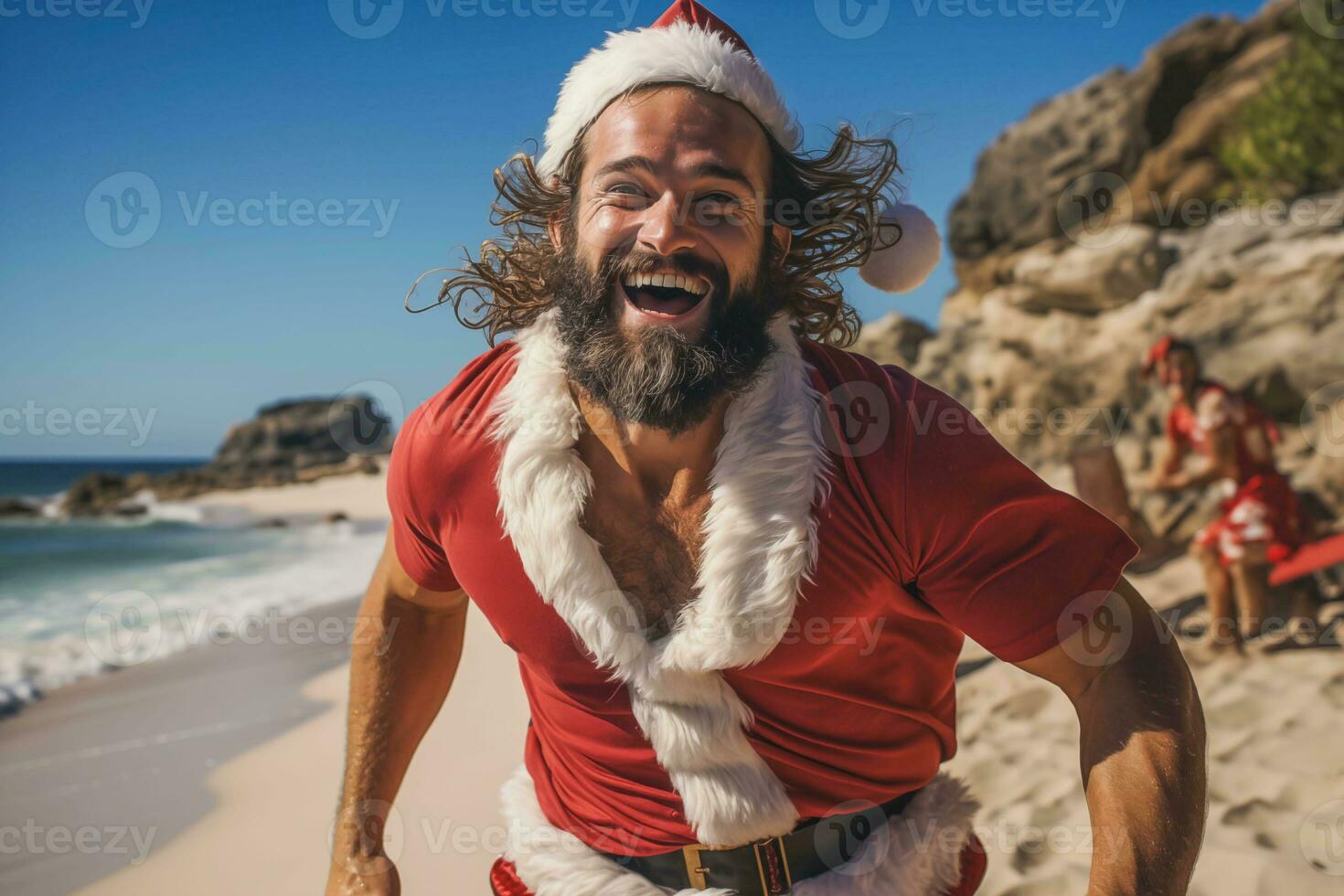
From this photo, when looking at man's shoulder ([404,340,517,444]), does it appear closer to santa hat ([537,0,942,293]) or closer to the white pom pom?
santa hat ([537,0,942,293])

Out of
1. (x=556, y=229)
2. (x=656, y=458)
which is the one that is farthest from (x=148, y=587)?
(x=656, y=458)

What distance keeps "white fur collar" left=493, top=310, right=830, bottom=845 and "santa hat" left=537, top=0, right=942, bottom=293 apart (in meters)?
0.50

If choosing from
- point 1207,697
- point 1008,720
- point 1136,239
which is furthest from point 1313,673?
point 1136,239

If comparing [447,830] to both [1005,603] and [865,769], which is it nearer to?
[865,769]

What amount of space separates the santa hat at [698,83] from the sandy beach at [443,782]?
6.73 ft

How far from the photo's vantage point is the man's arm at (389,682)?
1844mm

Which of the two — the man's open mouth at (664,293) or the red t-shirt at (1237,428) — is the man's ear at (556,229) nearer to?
the man's open mouth at (664,293)

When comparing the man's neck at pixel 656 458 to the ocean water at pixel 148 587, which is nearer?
the man's neck at pixel 656 458

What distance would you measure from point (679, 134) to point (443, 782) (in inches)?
143

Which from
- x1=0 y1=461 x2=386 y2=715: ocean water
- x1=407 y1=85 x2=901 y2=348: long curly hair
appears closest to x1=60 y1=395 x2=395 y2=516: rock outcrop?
x1=0 y1=461 x2=386 y2=715: ocean water

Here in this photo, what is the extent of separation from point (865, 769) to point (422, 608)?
928 millimetres

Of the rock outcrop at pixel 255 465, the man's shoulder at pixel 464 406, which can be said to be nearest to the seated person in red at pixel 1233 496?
the man's shoulder at pixel 464 406

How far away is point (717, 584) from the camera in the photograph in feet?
4.94

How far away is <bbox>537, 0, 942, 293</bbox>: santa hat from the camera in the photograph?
6.08 ft
